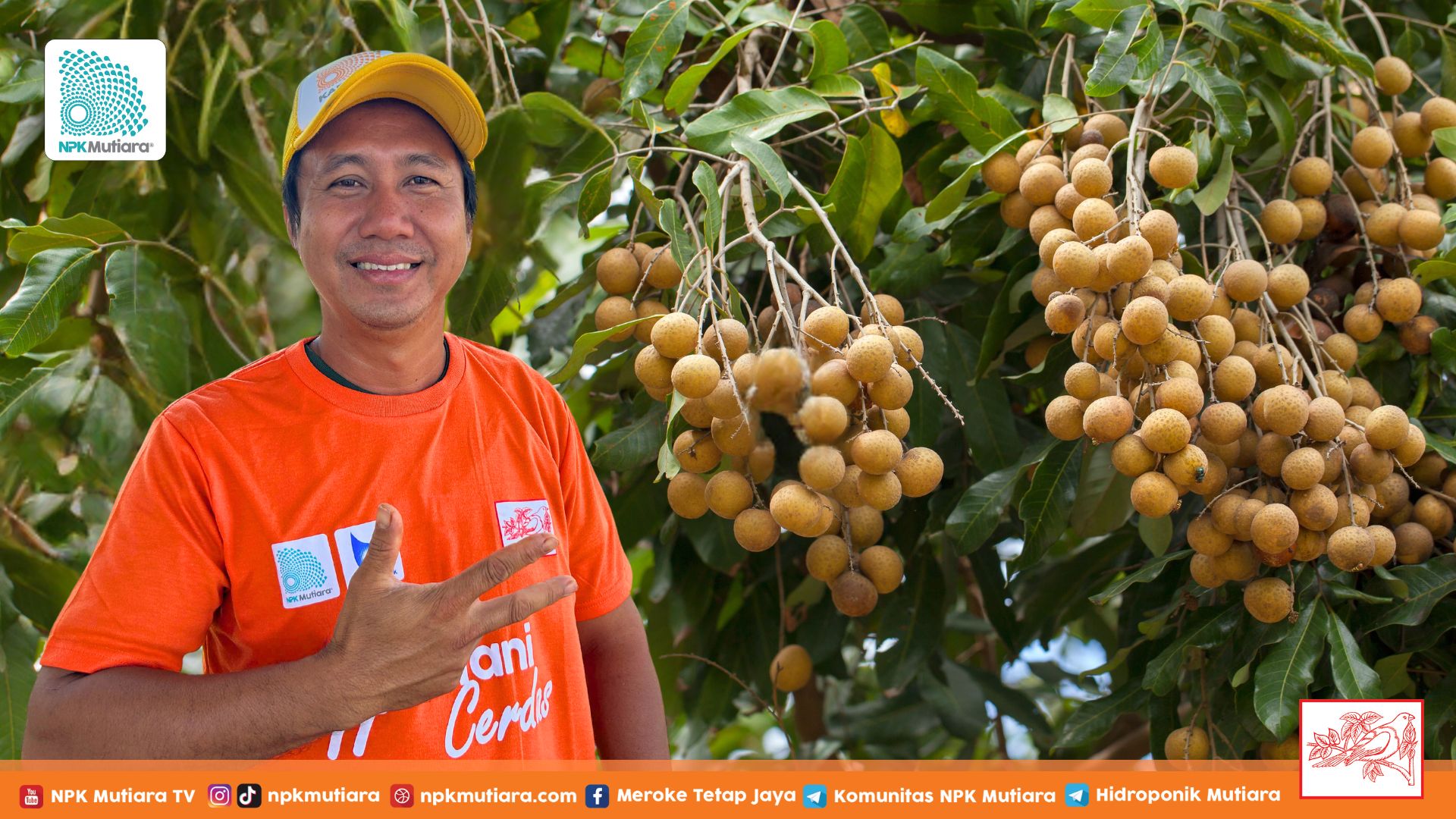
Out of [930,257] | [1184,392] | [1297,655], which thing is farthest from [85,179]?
[1297,655]

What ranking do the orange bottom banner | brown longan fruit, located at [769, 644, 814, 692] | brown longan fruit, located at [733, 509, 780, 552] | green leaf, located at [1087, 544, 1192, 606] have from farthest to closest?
brown longan fruit, located at [769, 644, 814, 692] < green leaf, located at [1087, 544, 1192, 606] < brown longan fruit, located at [733, 509, 780, 552] < the orange bottom banner

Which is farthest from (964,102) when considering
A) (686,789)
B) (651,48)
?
(686,789)

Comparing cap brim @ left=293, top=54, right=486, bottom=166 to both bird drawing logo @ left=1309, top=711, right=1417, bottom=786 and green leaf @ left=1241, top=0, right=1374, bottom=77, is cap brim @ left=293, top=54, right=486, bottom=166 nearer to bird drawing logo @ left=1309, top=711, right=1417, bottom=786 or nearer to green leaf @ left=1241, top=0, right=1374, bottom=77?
green leaf @ left=1241, top=0, right=1374, bottom=77

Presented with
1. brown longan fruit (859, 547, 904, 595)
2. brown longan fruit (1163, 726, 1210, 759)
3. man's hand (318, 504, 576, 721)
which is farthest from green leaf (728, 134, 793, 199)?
brown longan fruit (1163, 726, 1210, 759)

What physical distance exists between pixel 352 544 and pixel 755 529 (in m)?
0.35

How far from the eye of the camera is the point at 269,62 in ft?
4.33

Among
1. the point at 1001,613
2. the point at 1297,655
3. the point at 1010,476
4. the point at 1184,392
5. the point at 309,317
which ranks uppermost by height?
the point at 309,317

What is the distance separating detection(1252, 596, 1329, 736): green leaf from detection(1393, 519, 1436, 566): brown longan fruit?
11cm

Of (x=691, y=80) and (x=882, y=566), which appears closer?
(x=882, y=566)

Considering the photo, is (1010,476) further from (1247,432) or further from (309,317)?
(309,317)

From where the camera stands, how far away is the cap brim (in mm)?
959

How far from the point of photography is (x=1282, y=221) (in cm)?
129

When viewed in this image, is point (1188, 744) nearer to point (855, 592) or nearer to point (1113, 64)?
point (855, 592)

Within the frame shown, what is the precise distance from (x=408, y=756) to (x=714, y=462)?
14.1 inches
